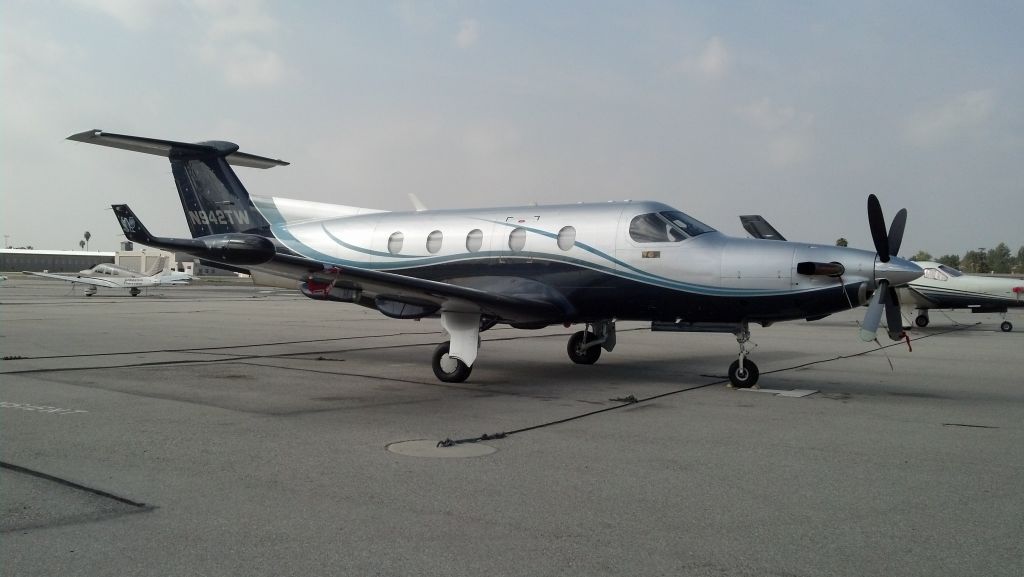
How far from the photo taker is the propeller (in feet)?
31.2

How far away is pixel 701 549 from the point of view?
4.35 metres

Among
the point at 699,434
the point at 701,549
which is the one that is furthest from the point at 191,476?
the point at 699,434

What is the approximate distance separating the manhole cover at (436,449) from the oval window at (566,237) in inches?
214

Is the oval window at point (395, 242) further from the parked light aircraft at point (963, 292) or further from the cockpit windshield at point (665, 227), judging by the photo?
the parked light aircraft at point (963, 292)

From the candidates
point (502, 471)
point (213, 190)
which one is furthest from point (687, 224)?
point (213, 190)

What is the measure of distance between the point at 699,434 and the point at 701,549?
349 centimetres

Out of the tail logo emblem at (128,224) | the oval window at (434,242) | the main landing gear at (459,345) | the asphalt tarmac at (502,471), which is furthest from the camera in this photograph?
the oval window at (434,242)

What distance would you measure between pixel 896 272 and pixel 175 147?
13.0m

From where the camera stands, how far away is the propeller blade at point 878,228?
387 inches

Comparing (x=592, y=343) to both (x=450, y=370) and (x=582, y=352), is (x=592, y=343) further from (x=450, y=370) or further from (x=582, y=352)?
(x=450, y=370)

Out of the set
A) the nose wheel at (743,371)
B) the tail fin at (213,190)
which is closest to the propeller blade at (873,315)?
the nose wheel at (743,371)

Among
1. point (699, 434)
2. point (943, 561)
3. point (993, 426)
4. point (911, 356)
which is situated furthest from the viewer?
point (911, 356)

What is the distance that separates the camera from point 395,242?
1385 cm

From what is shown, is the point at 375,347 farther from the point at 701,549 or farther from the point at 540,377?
the point at 701,549
